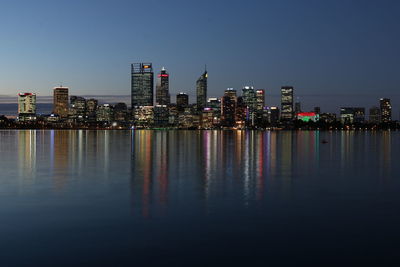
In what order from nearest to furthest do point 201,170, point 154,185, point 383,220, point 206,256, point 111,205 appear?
point 206,256, point 383,220, point 111,205, point 154,185, point 201,170

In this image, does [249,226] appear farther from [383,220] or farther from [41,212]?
[41,212]

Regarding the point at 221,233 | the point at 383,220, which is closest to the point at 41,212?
the point at 221,233

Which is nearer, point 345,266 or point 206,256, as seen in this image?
point 345,266

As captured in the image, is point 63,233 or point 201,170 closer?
point 63,233

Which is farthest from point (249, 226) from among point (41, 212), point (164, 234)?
point (41, 212)

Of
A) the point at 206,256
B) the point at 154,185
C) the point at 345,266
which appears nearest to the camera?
the point at 345,266

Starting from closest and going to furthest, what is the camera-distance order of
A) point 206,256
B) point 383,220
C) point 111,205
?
point 206,256
point 383,220
point 111,205

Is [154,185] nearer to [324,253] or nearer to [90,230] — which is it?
[90,230]

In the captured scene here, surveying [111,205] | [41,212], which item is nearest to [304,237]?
[111,205]

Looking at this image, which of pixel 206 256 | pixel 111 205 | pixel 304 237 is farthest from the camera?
pixel 111 205

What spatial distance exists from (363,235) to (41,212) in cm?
1229

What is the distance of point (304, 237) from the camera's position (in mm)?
14547

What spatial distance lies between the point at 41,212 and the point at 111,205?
302cm

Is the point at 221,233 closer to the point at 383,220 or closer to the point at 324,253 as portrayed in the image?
the point at 324,253
